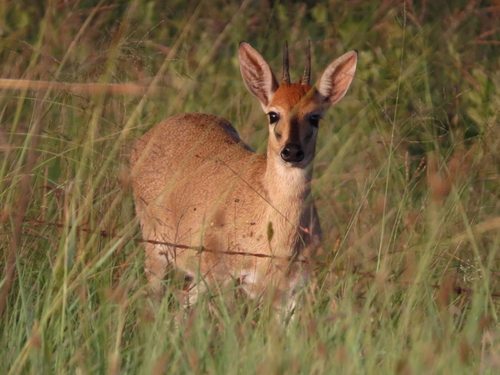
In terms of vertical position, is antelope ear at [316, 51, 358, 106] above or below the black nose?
above

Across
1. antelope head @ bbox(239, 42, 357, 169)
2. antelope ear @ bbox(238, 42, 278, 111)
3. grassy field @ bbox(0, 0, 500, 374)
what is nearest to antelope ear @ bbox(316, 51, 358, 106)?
antelope head @ bbox(239, 42, 357, 169)

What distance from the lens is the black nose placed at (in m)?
4.82

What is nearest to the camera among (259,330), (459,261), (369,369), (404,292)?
(369,369)

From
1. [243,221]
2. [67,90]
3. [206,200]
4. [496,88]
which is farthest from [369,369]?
[496,88]

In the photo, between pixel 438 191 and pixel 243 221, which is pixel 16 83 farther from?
pixel 243 221

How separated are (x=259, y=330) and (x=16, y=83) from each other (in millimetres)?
1230

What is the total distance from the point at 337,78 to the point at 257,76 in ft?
1.47

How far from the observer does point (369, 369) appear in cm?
297

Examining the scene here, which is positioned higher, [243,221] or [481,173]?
[481,173]

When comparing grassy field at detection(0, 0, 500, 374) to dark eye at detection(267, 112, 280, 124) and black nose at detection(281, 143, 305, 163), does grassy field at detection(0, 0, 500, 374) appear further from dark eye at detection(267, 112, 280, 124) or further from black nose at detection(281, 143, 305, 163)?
dark eye at detection(267, 112, 280, 124)

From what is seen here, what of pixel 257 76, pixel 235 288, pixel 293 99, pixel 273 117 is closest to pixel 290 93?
pixel 293 99

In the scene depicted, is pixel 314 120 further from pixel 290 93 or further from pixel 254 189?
pixel 254 189

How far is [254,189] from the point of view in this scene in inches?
196

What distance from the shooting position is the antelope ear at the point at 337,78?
5.28 metres
